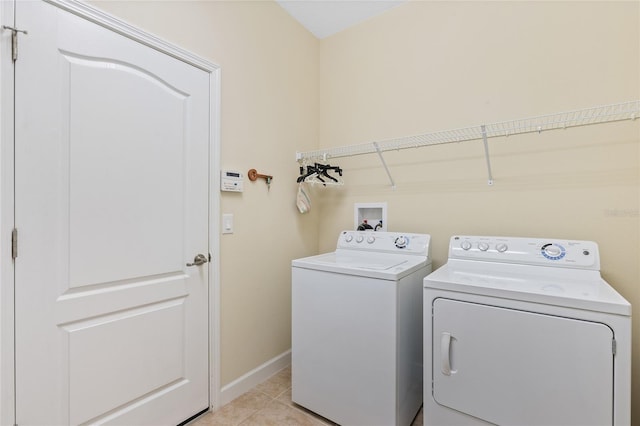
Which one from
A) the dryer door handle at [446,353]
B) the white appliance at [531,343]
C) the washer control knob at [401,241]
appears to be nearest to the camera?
the white appliance at [531,343]

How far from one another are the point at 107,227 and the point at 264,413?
1.38m

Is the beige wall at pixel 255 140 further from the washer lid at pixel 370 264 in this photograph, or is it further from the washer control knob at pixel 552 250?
the washer control knob at pixel 552 250

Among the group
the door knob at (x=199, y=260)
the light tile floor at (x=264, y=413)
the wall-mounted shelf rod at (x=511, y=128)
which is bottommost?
the light tile floor at (x=264, y=413)

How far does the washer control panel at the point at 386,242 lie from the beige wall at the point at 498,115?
0.20 m

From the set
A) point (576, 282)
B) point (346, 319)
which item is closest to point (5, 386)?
point (346, 319)

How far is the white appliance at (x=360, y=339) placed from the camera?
1478 millimetres

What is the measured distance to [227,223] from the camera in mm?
1859

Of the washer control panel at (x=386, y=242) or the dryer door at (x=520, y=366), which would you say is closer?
the dryer door at (x=520, y=366)

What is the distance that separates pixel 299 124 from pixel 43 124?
1.62 meters

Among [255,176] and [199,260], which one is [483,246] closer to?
[255,176]

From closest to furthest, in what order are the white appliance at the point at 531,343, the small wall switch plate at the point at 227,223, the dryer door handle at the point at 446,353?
the white appliance at the point at 531,343
the dryer door handle at the point at 446,353
the small wall switch plate at the point at 227,223

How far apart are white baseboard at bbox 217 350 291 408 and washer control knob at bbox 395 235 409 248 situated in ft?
4.09

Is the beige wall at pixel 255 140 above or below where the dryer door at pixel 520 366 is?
above

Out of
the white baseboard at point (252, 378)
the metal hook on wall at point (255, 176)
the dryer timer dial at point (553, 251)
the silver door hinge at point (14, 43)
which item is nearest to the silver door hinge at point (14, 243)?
the silver door hinge at point (14, 43)
